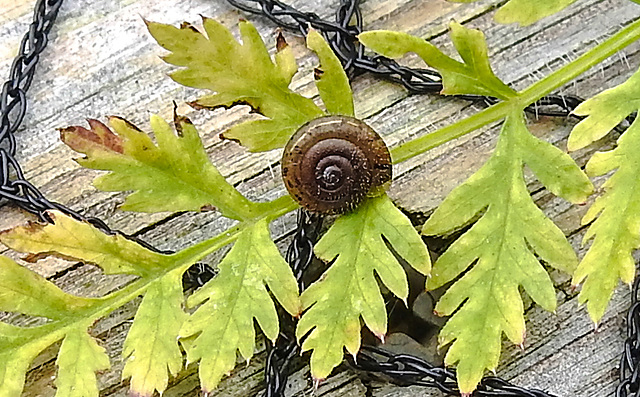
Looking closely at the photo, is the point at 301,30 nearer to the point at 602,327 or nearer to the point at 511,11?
the point at 511,11

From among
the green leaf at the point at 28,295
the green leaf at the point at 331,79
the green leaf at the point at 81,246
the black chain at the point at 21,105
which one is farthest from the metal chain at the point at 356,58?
the green leaf at the point at 28,295

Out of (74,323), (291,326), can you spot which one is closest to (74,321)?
(74,323)

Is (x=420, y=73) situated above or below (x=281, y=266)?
above

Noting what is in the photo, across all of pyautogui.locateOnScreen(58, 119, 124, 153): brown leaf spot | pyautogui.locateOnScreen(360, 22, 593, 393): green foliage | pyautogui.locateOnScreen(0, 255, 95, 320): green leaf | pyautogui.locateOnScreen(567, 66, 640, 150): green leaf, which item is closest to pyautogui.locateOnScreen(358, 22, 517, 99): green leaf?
pyautogui.locateOnScreen(360, 22, 593, 393): green foliage

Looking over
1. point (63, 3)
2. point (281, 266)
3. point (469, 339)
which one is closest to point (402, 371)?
point (469, 339)

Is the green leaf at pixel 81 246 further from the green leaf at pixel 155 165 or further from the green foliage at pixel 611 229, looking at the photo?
the green foliage at pixel 611 229

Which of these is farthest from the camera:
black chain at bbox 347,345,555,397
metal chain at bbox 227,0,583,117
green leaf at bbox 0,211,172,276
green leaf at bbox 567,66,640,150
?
metal chain at bbox 227,0,583,117

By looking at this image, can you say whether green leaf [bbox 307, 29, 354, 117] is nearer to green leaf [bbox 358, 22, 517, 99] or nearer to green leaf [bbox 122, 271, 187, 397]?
green leaf [bbox 358, 22, 517, 99]
